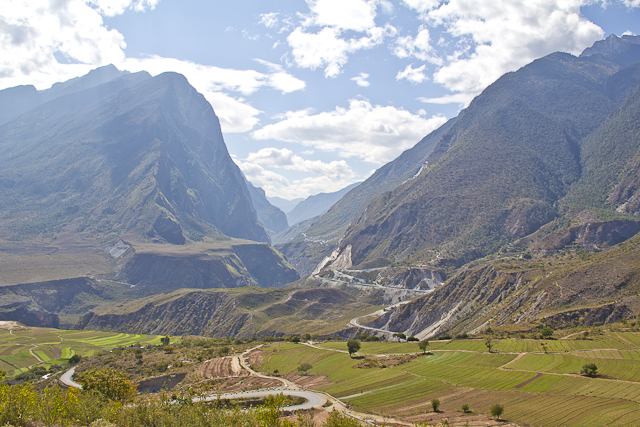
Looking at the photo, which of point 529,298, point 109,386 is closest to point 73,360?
point 109,386

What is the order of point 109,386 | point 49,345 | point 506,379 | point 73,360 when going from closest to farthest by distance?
point 109,386 → point 506,379 → point 73,360 → point 49,345

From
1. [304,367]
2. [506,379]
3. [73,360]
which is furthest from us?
[73,360]

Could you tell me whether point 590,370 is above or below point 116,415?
above

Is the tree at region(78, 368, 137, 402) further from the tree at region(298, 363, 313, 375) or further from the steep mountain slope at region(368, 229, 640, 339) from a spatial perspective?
the steep mountain slope at region(368, 229, 640, 339)

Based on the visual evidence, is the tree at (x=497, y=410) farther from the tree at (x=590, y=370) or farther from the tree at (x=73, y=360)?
the tree at (x=73, y=360)

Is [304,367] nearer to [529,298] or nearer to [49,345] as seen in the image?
[529,298]

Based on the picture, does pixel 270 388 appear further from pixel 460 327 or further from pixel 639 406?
pixel 460 327

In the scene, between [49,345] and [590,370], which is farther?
[49,345]

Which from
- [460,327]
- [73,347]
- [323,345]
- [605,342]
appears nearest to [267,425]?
[605,342]
